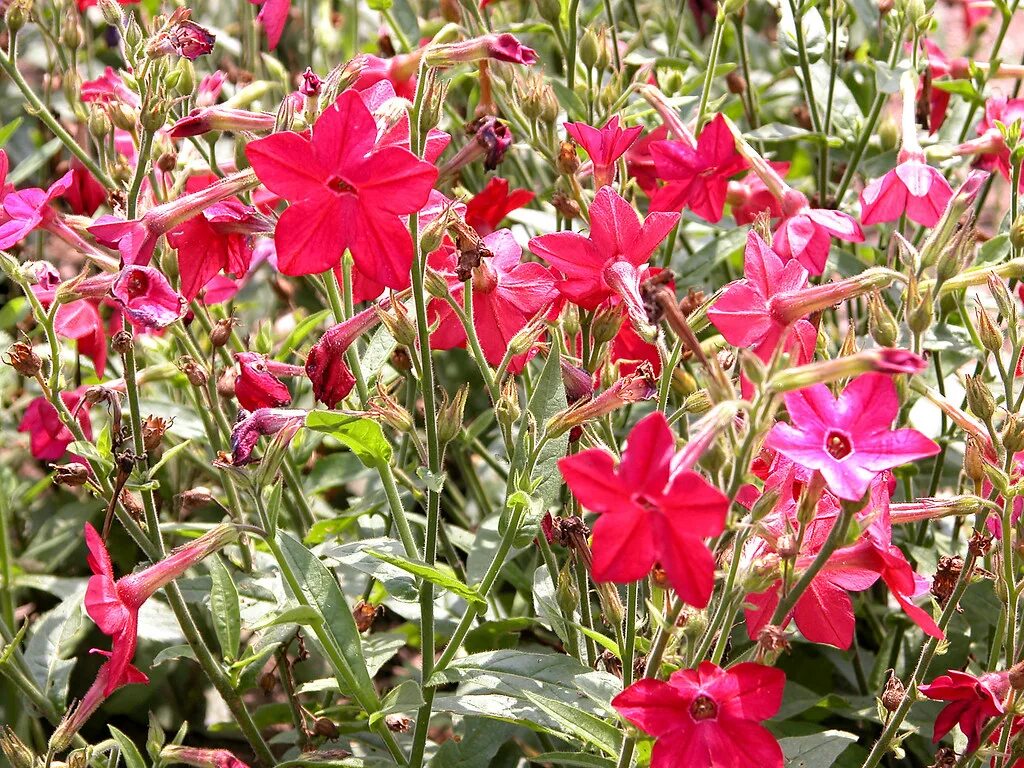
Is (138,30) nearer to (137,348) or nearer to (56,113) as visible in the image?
(137,348)

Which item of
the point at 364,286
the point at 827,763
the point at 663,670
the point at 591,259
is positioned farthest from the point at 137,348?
the point at 827,763

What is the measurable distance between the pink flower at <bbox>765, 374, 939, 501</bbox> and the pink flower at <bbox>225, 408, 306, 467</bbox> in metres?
0.59

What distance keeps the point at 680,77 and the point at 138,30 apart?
1136 millimetres

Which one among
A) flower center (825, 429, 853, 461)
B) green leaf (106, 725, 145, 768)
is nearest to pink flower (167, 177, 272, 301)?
green leaf (106, 725, 145, 768)

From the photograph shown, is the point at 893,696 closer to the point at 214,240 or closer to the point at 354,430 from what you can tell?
the point at 354,430

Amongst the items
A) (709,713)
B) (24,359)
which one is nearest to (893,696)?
(709,713)

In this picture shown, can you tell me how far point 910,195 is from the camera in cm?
179

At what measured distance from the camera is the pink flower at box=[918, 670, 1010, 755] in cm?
144

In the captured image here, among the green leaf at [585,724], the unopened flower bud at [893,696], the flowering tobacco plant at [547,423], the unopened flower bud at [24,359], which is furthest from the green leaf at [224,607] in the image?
the unopened flower bud at [893,696]

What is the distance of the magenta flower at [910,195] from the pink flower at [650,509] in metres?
0.90

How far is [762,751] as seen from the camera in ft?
4.12

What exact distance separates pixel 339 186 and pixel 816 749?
934mm

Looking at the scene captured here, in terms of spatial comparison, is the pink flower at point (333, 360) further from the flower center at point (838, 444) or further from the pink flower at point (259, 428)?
the flower center at point (838, 444)

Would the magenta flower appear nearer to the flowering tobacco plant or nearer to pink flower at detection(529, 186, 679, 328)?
the flowering tobacco plant
